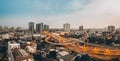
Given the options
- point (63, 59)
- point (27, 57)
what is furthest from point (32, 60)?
point (63, 59)

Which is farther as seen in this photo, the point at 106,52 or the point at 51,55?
the point at 51,55

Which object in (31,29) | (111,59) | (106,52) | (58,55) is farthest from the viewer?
(31,29)

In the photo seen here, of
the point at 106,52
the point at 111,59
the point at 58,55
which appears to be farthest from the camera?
the point at 58,55

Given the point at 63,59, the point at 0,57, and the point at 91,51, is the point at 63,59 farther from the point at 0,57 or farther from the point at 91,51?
the point at 0,57

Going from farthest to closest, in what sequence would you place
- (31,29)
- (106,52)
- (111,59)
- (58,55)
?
1. (31,29)
2. (58,55)
3. (106,52)
4. (111,59)

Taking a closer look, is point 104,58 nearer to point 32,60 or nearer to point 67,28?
point 32,60

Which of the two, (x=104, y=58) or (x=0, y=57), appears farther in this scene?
(x=0, y=57)

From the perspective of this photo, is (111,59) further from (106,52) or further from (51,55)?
(51,55)

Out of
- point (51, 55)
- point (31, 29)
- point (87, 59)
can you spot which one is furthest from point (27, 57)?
point (31, 29)
